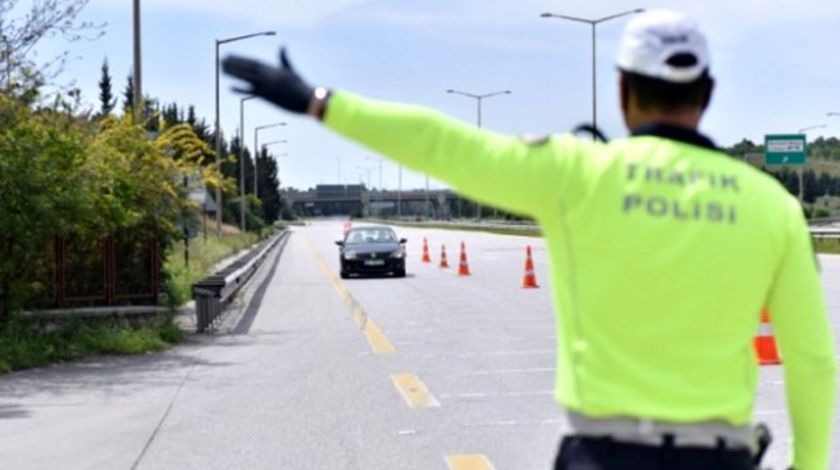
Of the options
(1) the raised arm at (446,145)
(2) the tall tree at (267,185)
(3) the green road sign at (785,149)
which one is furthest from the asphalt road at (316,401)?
(2) the tall tree at (267,185)

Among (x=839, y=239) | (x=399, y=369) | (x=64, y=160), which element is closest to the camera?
(x=399, y=369)

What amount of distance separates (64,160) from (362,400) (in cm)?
658

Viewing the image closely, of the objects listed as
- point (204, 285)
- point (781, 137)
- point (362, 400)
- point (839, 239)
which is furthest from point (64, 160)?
point (781, 137)

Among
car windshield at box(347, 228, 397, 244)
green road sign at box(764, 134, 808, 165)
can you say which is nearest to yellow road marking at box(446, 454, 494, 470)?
car windshield at box(347, 228, 397, 244)

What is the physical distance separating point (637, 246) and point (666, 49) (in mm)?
448

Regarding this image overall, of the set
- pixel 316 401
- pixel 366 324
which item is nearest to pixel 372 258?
pixel 366 324

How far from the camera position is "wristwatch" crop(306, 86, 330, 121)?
2.95m

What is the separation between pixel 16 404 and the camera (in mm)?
12078

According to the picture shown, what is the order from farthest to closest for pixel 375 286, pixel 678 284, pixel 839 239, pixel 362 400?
pixel 839 239 < pixel 375 286 < pixel 362 400 < pixel 678 284

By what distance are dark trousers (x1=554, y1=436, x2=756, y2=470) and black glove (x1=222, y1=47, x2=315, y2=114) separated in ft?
3.19

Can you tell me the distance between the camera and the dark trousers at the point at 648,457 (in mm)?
2893

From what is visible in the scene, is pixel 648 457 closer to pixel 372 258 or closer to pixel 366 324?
pixel 366 324

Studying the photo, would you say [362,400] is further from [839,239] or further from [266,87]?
[839,239]

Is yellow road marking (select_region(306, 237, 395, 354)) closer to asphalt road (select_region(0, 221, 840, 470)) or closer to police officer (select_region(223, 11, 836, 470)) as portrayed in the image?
asphalt road (select_region(0, 221, 840, 470))
